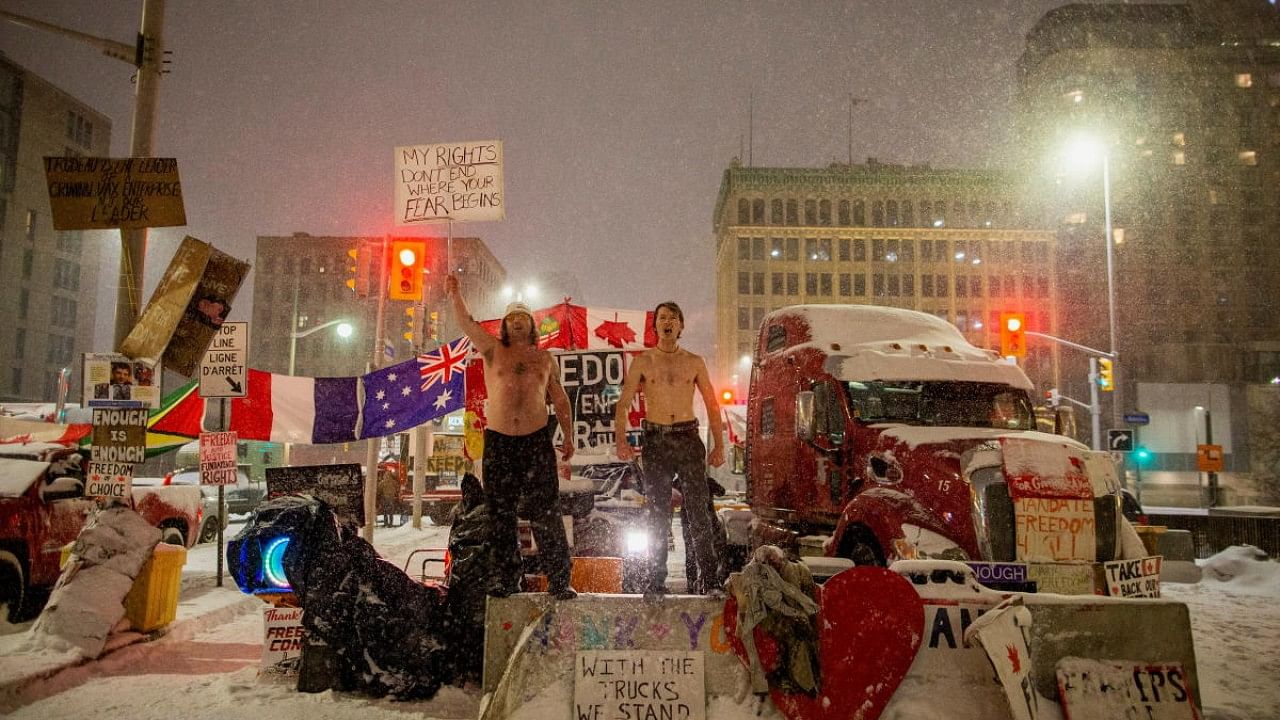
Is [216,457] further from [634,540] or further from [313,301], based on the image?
[313,301]

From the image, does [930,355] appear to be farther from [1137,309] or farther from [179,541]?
[1137,309]

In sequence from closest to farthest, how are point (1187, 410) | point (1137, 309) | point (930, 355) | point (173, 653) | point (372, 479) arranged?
point (173, 653) → point (930, 355) → point (372, 479) → point (1187, 410) → point (1137, 309)

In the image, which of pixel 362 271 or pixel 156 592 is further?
pixel 362 271

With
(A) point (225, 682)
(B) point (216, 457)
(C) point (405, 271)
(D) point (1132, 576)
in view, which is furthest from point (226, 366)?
(D) point (1132, 576)

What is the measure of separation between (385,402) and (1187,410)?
69.5 metres

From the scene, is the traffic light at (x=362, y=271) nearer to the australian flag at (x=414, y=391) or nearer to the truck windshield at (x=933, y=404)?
the australian flag at (x=414, y=391)

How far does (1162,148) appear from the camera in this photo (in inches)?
2990

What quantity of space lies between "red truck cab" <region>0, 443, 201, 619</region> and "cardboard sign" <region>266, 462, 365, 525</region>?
2.16m

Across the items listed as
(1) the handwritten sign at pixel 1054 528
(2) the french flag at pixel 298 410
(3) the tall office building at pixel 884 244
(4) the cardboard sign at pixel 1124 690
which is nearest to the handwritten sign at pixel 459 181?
(2) the french flag at pixel 298 410

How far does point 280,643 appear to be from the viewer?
20.4ft

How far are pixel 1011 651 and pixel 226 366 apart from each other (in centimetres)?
857

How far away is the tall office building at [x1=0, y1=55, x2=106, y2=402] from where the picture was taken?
6644 centimetres

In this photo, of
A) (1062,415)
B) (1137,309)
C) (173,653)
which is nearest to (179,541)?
(173,653)

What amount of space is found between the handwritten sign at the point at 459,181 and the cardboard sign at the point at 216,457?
4.21 meters
